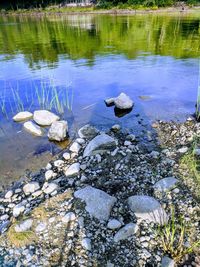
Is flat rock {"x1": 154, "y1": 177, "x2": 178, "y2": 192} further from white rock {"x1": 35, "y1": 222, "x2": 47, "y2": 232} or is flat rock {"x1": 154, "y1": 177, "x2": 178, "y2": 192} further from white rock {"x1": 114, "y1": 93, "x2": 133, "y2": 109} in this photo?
white rock {"x1": 114, "y1": 93, "x2": 133, "y2": 109}

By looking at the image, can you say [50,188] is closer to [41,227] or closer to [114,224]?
[41,227]

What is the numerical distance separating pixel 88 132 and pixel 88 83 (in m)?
5.33

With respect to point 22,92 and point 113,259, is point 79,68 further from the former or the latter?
point 113,259

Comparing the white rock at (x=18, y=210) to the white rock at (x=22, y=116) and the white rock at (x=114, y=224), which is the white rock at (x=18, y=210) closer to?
the white rock at (x=114, y=224)

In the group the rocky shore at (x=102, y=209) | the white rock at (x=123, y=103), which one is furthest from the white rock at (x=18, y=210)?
the white rock at (x=123, y=103)

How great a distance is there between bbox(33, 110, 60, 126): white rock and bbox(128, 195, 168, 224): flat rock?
4621mm

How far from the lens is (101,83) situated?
1166cm

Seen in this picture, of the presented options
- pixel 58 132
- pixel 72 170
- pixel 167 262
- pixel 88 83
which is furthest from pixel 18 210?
pixel 88 83

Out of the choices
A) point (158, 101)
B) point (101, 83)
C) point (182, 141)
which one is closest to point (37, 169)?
point (182, 141)

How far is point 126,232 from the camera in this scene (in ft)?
11.5

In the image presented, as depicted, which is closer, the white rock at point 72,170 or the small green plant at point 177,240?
the small green plant at point 177,240

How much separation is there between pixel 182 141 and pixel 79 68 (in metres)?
9.56

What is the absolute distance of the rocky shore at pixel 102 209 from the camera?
327 centimetres

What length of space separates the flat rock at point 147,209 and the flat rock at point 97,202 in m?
0.34
